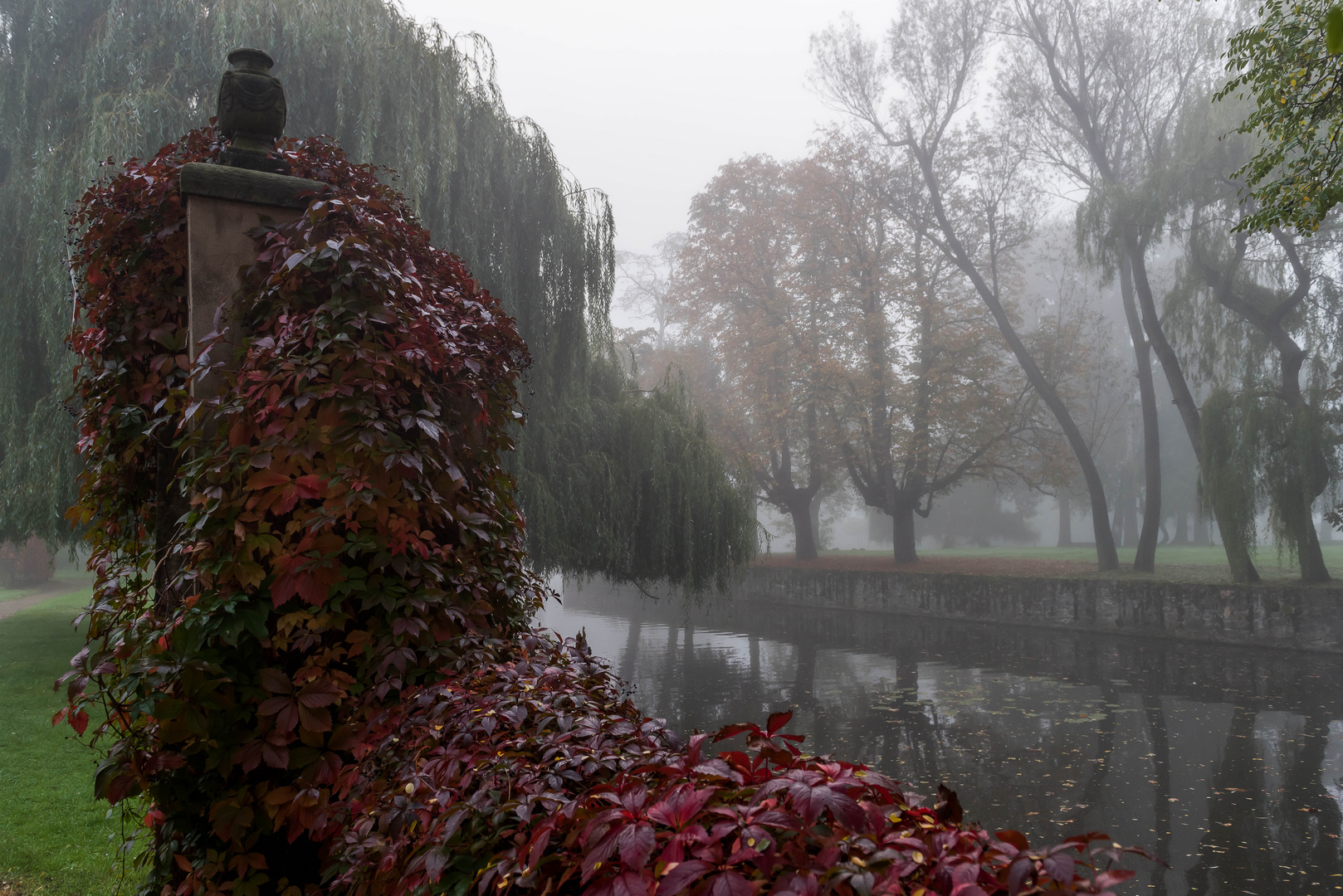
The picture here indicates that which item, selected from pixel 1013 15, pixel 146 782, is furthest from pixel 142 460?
pixel 1013 15

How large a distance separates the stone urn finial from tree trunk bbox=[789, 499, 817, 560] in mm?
25004

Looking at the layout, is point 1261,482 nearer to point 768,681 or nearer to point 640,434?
point 768,681

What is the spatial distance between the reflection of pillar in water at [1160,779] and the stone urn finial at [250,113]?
5.23m

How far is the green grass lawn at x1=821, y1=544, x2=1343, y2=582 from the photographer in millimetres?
18547

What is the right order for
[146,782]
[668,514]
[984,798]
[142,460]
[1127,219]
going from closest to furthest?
[146,782], [142,460], [984,798], [668,514], [1127,219]

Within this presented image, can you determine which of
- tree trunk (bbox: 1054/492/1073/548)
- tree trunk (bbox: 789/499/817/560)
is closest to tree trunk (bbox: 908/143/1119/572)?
tree trunk (bbox: 789/499/817/560)

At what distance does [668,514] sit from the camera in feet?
41.2

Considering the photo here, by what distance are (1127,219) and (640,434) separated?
1331 cm

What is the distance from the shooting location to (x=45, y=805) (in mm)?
5477

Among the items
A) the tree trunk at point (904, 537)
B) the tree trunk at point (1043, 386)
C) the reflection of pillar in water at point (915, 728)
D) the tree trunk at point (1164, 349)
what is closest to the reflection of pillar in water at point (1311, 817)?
the reflection of pillar in water at point (915, 728)

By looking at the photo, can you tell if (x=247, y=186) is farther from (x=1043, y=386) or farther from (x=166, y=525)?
(x=1043, y=386)

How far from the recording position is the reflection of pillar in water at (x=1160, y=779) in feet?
20.2

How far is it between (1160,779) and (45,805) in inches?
373

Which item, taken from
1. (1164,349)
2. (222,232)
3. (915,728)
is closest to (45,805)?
(222,232)
